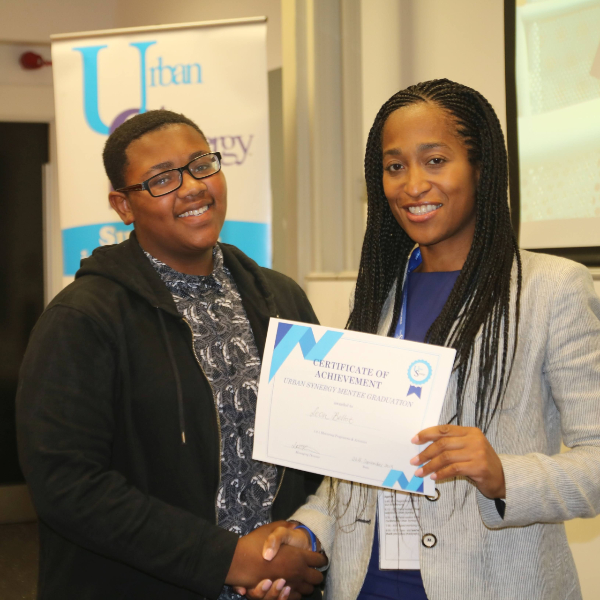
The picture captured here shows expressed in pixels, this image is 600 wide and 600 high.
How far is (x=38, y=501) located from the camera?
4.53 feet

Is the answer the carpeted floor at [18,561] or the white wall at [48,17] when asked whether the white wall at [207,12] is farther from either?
the carpeted floor at [18,561]

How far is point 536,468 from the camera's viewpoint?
1164 mm

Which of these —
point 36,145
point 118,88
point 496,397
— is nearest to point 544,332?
point 496,397

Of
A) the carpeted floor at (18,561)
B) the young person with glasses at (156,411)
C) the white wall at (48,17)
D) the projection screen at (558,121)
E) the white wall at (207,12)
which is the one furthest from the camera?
the white wall at (48,17)

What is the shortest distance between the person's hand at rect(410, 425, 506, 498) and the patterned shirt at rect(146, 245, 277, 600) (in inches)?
20.0

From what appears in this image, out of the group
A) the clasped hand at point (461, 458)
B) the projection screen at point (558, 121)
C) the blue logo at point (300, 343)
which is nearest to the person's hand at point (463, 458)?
the clasped hand at point (461, 458)

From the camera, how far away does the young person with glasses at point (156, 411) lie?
1.37 m

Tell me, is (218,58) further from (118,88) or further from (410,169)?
(410,169)

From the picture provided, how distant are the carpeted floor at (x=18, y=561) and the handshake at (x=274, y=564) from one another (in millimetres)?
3160

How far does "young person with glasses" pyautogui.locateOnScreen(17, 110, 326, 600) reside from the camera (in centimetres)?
137

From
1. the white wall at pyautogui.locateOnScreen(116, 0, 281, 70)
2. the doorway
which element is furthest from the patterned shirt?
the doorway

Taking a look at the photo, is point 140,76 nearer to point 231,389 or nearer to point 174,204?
point 174,204

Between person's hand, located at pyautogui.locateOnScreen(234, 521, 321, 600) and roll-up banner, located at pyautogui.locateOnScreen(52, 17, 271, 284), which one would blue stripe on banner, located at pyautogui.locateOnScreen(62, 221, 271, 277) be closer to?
roll-up banner, located at pyautogui.locateOnScreen(52, 17, 271, 284)

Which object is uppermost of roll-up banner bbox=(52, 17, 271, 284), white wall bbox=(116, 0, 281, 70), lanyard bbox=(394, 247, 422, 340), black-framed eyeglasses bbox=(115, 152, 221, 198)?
white wall bbox=(116, 0, 281, 70)
